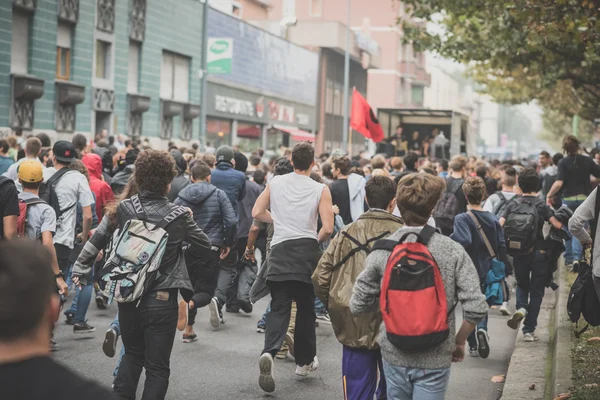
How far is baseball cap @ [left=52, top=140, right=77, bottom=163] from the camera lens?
919 cm

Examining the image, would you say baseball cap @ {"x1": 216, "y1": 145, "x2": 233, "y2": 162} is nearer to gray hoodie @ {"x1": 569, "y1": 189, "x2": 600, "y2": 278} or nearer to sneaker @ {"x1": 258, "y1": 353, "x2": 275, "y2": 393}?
sneaker @ {"x1": 258, "y1": 353, "x2": 275, "y2": 393}

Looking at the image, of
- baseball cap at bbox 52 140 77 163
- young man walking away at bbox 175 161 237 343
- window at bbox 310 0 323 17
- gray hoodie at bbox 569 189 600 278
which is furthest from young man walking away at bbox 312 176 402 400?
window at bbox 310 0 323 17

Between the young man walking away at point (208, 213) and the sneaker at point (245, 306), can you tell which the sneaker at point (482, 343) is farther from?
the sneaker at point (245, 306)

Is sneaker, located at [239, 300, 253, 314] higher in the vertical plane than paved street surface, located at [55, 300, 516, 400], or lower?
higher

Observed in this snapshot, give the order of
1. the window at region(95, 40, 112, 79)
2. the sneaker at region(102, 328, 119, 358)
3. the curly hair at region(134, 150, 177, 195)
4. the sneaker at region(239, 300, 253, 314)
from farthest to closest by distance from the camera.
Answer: the window at region(95, 40, 112, 79), the sneaker at region(239, 300, 253, 314), the sneaker at region(102, 328, 119, 358), the curly hair at region(134, 150, 177, 195)

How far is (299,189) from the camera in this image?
7.27 m

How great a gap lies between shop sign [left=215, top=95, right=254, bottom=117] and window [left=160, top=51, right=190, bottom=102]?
86.8 inches

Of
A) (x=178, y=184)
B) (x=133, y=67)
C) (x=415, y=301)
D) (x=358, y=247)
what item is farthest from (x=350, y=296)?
(x=133, y=67)

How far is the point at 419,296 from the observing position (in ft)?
14.4

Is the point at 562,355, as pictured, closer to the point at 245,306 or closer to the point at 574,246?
the point at 245,306

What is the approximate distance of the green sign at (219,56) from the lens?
31.6 meters

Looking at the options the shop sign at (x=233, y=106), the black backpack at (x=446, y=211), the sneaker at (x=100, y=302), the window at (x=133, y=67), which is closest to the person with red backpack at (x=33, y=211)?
the sneaker at (x=100, y=302)

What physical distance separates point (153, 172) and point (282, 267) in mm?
1614

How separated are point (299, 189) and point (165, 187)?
1.53 metres
